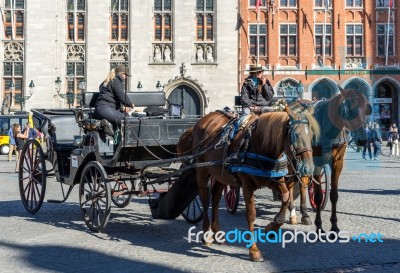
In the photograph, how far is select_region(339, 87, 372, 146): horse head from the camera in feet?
21.7

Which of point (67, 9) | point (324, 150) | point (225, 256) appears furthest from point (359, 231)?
point (67, 9)

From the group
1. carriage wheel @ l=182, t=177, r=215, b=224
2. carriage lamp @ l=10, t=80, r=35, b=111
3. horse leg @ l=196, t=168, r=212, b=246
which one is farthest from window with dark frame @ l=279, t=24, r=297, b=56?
horse leg @ l=196, t=168, r=212, b=246

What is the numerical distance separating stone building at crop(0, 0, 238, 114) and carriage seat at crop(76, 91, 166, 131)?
2308 centimetres

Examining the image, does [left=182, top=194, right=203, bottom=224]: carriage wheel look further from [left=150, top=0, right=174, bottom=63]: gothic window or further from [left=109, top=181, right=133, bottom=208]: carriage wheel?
[left=150, top=0, right=174, bottom=63]: gothic window

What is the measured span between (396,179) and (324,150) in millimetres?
8326

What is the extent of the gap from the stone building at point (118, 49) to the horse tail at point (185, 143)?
79.8ft

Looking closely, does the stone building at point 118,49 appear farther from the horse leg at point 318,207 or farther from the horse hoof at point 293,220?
the horse leg at point 318,207

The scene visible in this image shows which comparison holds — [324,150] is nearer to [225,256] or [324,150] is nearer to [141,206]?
[225,256]

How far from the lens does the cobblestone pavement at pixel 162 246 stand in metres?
5.51

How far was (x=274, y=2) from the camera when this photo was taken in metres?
32.2

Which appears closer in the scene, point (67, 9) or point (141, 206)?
point (141, 206)

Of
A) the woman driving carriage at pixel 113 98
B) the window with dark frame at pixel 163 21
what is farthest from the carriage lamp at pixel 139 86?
the woman driving carriage at pixel 113 98

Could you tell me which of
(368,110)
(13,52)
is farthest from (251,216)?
(13,52)

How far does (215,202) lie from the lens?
6840mm
